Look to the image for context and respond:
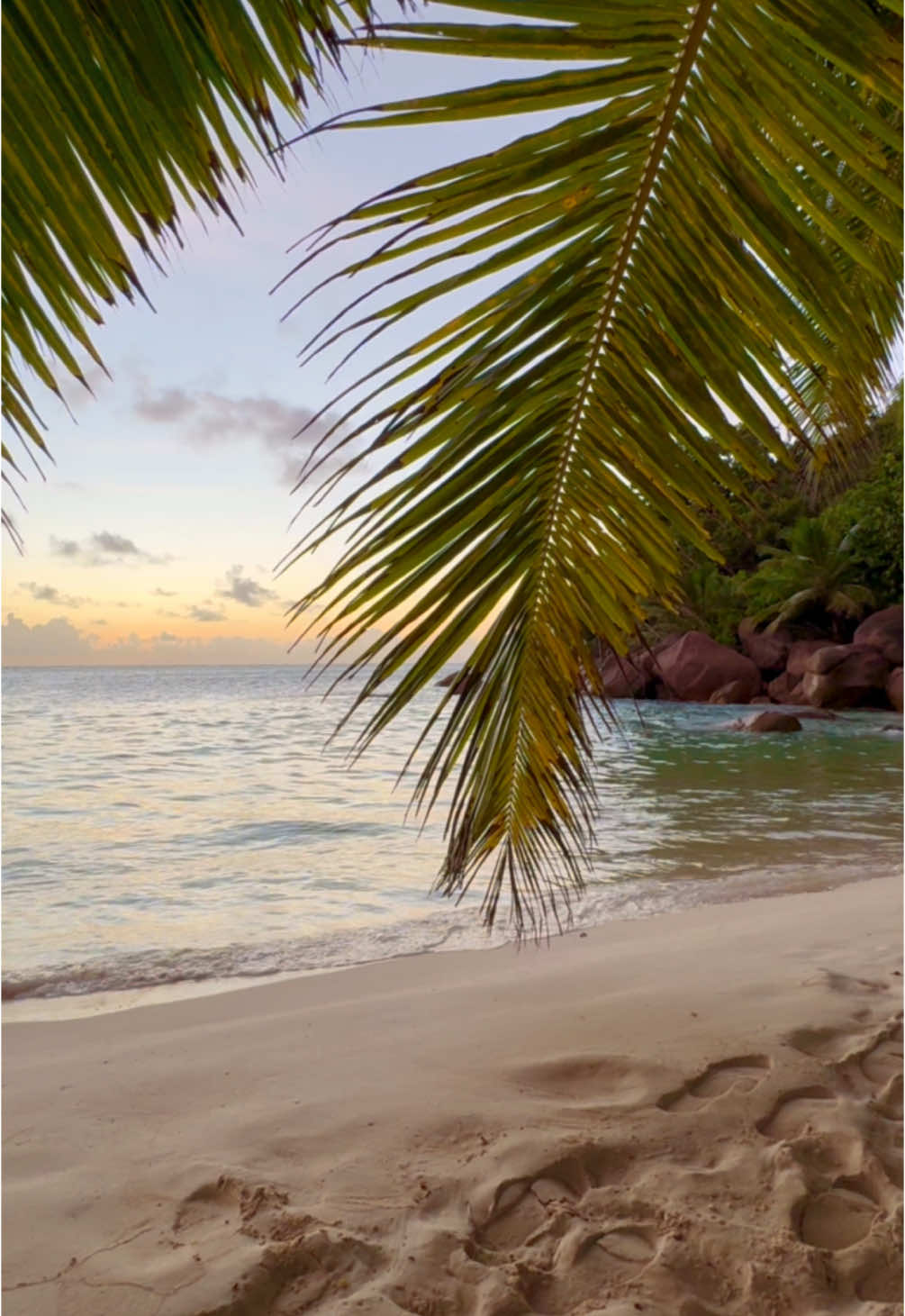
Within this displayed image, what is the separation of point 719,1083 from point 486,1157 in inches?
27.2

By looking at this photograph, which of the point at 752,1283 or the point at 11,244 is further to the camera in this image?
the point at 752,1283

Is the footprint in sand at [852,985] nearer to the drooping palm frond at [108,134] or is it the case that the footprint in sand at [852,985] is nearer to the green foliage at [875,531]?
the drooping palm frond at [108,134]

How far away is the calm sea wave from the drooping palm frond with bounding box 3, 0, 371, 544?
73.1 inches

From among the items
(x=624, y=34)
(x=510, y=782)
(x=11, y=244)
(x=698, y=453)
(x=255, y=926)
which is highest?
(x=624, y=34)

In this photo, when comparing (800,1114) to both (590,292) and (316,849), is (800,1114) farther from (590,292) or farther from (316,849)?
(316,849)

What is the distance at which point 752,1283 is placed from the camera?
66.1 inches

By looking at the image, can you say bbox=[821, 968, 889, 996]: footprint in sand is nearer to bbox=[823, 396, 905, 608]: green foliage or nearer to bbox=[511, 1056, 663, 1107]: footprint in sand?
bbox=[511, 1056, 663, 1107]: footprint in sand

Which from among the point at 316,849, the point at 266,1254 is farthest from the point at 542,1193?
the point at 316,849

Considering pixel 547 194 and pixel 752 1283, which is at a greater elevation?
pixel 547 194

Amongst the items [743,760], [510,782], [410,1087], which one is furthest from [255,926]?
[743,760]

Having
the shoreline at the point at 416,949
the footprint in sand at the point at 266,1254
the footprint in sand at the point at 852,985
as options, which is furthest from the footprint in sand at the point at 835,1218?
the shoreline at the point at 416,949

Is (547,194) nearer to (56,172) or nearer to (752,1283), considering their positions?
(56,172)

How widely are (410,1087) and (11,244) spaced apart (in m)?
2.20

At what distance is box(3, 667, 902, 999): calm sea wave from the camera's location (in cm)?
531
